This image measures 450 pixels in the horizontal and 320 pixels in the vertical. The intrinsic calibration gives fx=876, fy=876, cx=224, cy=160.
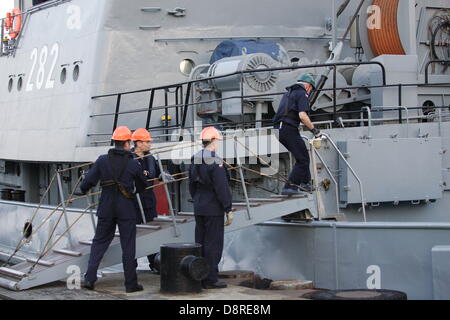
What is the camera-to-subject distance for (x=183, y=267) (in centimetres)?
809

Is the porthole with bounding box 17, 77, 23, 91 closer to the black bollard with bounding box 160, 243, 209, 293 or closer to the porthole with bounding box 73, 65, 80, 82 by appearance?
the porthole with bounding box 73, 65, 80, 82

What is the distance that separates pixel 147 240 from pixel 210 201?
93cm

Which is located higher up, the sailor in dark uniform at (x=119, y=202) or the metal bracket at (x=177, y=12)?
the metal bracket at (x=177, y=12)

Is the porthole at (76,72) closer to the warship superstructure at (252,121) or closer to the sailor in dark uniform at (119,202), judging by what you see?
the warship superstructure at (252,121)

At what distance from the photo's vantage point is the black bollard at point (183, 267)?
8070mm

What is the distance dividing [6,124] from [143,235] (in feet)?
28.7

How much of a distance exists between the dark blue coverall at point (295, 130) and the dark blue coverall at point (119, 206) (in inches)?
65.3

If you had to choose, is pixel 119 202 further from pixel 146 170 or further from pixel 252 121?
pixel 252 121

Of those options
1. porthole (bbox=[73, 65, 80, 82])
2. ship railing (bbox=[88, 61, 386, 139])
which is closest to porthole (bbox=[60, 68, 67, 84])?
porthole (bbox=[73, 65, 80, 82])

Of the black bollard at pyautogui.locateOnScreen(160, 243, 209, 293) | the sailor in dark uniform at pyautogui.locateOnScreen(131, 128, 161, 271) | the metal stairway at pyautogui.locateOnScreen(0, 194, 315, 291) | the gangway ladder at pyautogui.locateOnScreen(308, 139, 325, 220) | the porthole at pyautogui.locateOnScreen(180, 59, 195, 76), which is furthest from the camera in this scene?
the porthole at pyautogui.locateOnScreen(180, 59, 195, 76)

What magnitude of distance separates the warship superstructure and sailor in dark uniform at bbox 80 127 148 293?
0.35 metres

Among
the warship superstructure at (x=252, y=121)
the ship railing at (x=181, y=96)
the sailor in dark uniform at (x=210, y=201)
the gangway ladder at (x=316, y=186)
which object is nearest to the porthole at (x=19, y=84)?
the warship superstructure at (x=252, y=121)

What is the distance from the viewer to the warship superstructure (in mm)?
8852

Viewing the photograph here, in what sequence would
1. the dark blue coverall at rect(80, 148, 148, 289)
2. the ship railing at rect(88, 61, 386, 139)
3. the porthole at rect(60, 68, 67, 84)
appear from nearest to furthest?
the dark blue coverall at rect(80, 148, 148, 289) → the ship railing at rect(88, 61, 386, 139) → the porthole at rect(60, 68, 67, 84)
